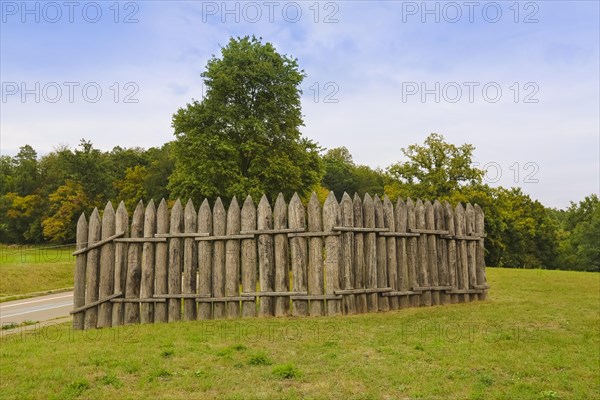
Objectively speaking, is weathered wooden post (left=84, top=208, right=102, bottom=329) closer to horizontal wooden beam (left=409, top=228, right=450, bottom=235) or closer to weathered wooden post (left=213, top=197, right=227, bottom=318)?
weathered wooden post (left=213, top=197, right=227, bottom=318)

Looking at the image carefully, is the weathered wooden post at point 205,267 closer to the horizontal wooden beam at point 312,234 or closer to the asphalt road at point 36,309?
the horizontal wooden beam at point 312,234

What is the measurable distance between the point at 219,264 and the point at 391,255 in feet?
12.9

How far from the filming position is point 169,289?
8836 millimetres

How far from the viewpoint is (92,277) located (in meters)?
8.77

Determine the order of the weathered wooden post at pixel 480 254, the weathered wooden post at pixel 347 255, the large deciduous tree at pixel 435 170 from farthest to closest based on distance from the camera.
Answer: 1. the large deciduous tree at pixel 435 170
2. the weathered wooden post at pixel 480 254
3. the weathered wooden post at pixel 347 255

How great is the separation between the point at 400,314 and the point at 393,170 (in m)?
37.7

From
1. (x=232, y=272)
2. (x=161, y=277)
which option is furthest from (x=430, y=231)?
(x=161, y=277)

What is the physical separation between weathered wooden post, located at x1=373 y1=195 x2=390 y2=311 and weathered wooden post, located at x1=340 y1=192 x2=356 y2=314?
2.46ft

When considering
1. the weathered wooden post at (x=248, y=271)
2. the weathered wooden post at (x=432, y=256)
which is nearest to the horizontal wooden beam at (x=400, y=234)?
the weathered wooden post at (x=432, y=256)

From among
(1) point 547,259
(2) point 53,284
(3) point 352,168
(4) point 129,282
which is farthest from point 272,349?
(3) point 352,168

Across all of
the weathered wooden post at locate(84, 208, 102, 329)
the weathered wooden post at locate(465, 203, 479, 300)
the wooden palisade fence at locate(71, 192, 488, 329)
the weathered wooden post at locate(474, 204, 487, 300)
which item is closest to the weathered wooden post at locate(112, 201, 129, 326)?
the wooden palisade fence at locate(71, 192, 488, 329)

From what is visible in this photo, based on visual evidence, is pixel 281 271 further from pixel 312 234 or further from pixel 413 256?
pixel 413 256

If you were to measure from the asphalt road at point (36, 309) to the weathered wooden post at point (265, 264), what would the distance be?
608cm

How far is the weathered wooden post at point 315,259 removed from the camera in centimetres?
913
